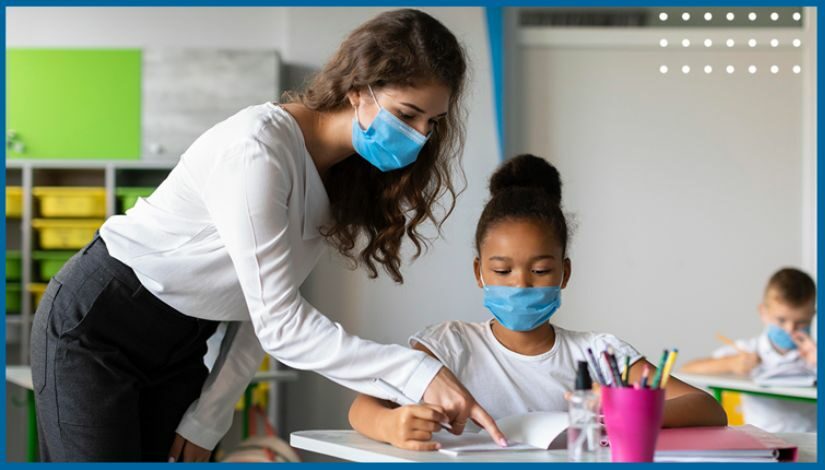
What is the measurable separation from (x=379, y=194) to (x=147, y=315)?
0.42 m

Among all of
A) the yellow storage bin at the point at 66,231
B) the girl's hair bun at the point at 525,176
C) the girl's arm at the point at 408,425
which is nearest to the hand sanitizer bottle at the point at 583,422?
the girl's arm at the point at 408,425

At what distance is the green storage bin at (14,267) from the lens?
4.53 metres

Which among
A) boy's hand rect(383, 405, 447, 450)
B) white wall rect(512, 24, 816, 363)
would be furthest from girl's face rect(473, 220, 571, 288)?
white wall rect(512, 24, 816, 363)

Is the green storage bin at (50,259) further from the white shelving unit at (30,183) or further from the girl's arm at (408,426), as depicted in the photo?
the girl's arm at (408,426)

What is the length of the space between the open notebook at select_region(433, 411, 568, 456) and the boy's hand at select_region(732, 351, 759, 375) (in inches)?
74.4

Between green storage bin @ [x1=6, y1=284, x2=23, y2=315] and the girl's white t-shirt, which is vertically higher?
the girl's white t-shirt

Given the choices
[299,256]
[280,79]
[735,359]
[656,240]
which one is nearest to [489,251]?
[299,256]

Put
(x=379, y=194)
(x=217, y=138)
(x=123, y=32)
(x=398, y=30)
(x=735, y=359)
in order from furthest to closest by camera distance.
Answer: (x=123, y=32)
(x=735, y=359)
(x=379, y=194)
(x=398, y=30)
(x=217, y=138)

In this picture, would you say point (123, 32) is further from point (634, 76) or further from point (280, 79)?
point (634, 76)

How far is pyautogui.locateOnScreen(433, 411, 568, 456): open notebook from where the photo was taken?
1190mm

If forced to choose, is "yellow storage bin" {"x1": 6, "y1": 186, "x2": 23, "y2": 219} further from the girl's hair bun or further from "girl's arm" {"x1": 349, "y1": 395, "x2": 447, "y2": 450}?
"girl's arm" {"x1": 349, "y1": 395, "x2": 447, "y2": 450}

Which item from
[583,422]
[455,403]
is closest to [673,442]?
[583,422]

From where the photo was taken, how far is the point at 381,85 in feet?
4.62

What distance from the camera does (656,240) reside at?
504 cm
